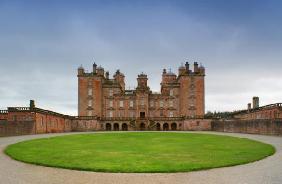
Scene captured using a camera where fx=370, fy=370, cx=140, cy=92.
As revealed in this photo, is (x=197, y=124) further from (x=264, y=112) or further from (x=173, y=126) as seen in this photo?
(x=264, y=112)

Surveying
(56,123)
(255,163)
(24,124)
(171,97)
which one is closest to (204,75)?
(171,97)

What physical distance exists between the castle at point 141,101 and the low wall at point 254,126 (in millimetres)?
17361

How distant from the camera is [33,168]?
1603cm

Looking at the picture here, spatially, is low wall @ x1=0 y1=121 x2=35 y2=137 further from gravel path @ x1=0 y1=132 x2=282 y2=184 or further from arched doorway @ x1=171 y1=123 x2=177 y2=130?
arched doorway @ x1=171 y1=123 x2=177 y2=130

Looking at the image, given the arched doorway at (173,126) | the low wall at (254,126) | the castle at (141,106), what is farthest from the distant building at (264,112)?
the arched doorway at (173,126)

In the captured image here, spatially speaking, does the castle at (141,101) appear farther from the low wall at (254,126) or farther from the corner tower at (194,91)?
the low wall at (254,126)

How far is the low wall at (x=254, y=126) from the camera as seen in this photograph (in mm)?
42963

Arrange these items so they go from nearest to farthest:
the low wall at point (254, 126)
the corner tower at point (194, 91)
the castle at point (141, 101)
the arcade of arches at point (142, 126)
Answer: the low wall at point (254, 126) < the arcade of arches at point (142, 126) < the castle at point (141, 101) < the corner tower at point (194, 91)

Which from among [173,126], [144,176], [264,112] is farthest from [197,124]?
[144,176]

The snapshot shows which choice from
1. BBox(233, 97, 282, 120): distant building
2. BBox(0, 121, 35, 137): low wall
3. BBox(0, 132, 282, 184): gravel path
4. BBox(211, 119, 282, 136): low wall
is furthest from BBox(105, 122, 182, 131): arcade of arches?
BBox(0, 132, 282, 184): gravel path

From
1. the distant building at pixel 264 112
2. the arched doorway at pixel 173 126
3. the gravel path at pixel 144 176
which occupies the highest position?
the distant building at pixel 264 112

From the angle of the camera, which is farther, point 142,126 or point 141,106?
point 141,106

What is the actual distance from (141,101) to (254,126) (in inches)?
1634

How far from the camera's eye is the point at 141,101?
88.4 m
